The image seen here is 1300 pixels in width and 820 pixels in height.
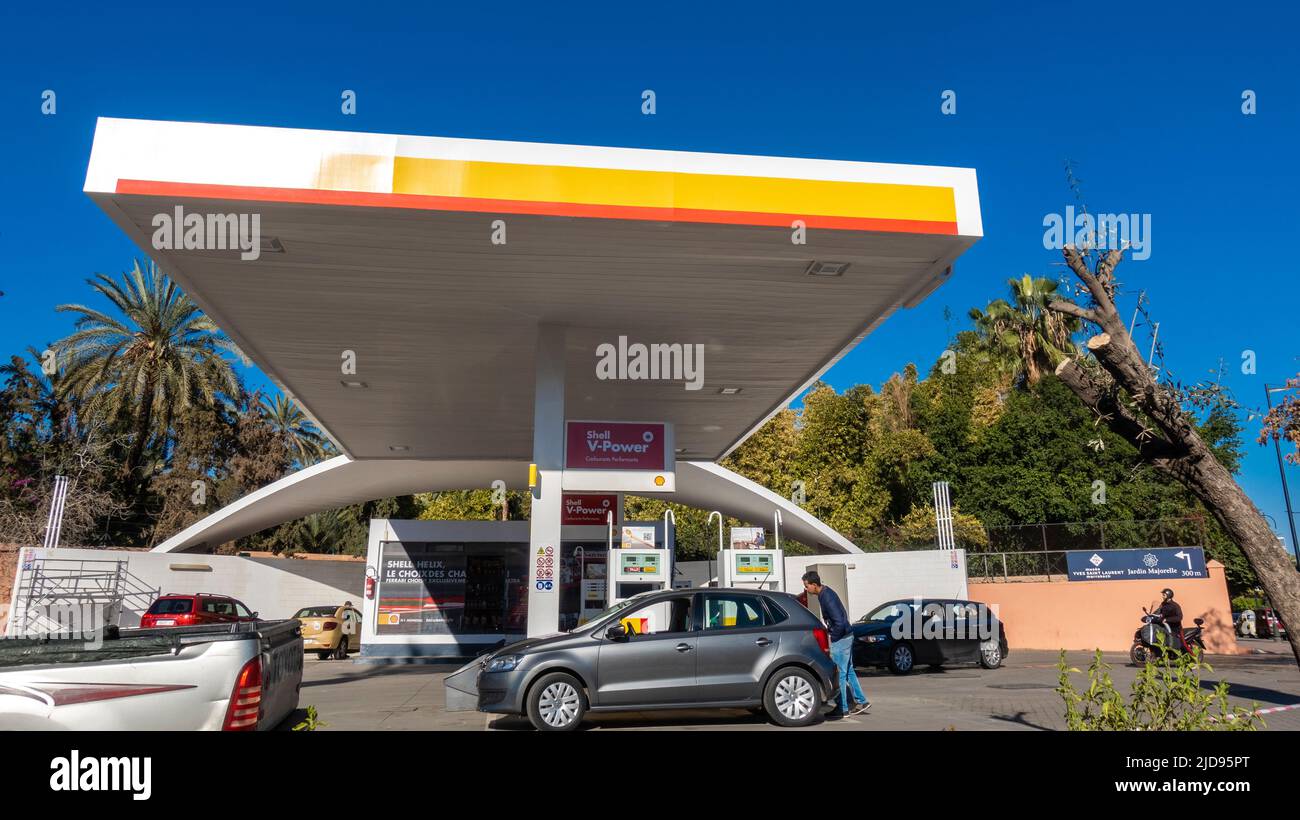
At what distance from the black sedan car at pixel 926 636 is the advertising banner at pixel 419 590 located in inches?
399

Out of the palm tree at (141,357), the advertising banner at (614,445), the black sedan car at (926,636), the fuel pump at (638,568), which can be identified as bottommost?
the black sedan car at (926,636)

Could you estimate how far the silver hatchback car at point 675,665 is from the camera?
8297 millimetres

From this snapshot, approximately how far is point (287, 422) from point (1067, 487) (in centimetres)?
3679

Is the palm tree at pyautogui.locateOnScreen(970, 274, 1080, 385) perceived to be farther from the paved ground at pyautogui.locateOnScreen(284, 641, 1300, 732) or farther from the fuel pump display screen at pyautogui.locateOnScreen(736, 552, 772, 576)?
the fuel pump display screen at pyautogui.locateOnScreen(736, 552, 772, 576)

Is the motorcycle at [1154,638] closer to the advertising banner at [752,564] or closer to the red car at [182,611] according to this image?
the advertising banner at [752,564]

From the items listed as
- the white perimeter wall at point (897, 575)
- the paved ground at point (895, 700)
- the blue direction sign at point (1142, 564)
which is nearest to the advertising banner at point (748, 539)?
the paved ground at point (895, 700)

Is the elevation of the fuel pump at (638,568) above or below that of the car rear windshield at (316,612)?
above

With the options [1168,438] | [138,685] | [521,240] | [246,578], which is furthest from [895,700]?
[246,578]

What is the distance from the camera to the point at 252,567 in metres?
28.8

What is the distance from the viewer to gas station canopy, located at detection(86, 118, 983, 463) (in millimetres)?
8648

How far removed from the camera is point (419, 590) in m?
21.1

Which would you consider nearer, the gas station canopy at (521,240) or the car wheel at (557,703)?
the car wheel at (557,703)

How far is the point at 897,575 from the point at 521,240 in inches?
732
